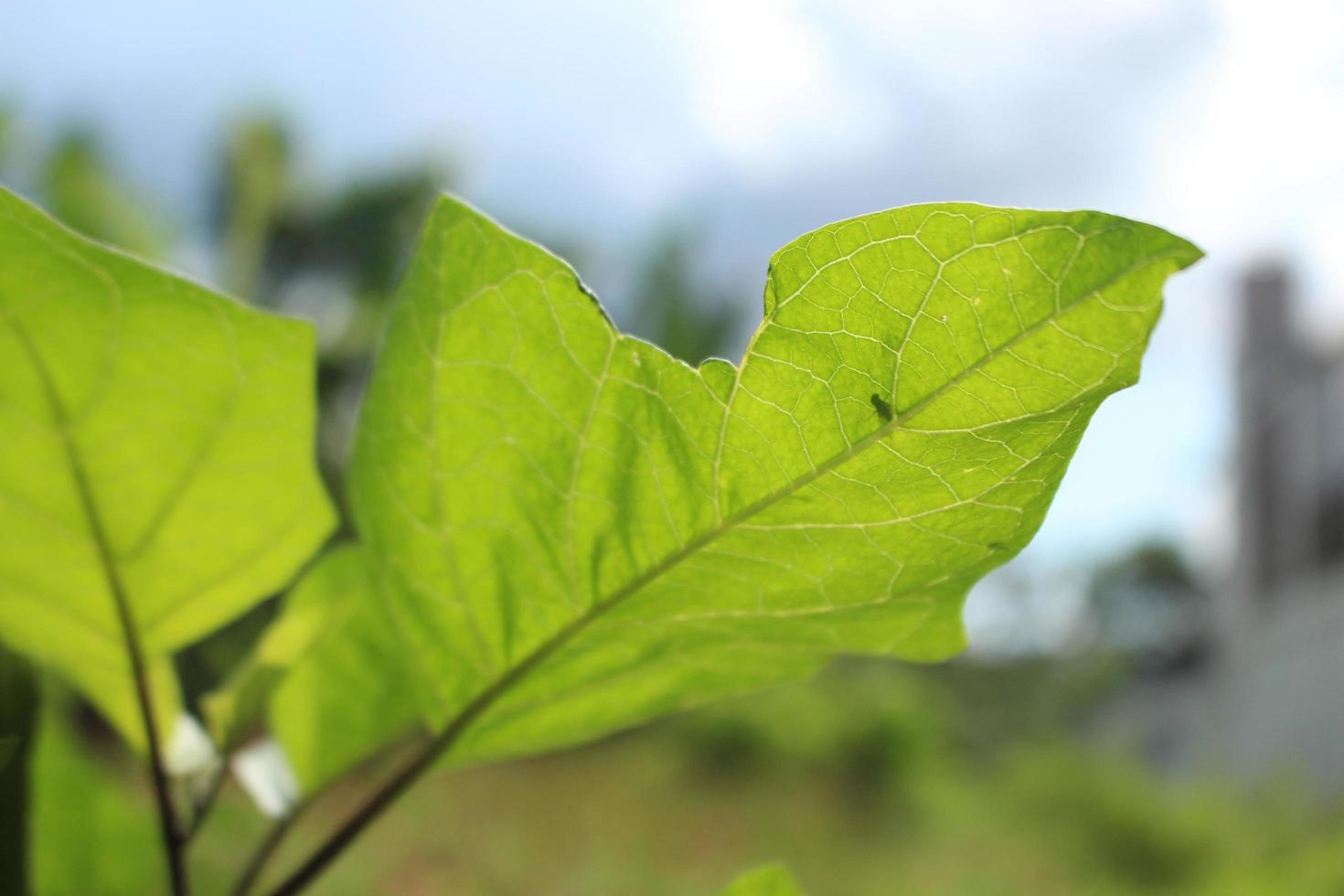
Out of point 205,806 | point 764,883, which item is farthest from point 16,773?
point 764,883


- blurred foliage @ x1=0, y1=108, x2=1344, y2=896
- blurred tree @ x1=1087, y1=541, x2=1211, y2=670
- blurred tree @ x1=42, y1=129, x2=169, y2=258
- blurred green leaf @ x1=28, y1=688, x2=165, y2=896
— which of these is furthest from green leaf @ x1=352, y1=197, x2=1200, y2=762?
blurred tree @ x1=1087, y1=541, x2=1211, y2=670

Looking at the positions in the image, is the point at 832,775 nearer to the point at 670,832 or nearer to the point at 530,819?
the point at 670,832

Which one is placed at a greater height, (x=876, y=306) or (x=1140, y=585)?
(x=876, y=306)

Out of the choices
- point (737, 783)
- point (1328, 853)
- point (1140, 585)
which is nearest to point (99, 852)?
point (1328, 853)

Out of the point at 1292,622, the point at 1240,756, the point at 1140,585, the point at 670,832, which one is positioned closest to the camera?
the point at 670,832

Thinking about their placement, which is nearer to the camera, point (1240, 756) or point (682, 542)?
point (682, 542)

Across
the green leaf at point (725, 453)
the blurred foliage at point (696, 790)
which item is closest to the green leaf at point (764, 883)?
the green leaf at point (725, 453)

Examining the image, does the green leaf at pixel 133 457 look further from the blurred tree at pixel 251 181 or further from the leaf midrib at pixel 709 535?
the blurred tree at pixel 251 181
